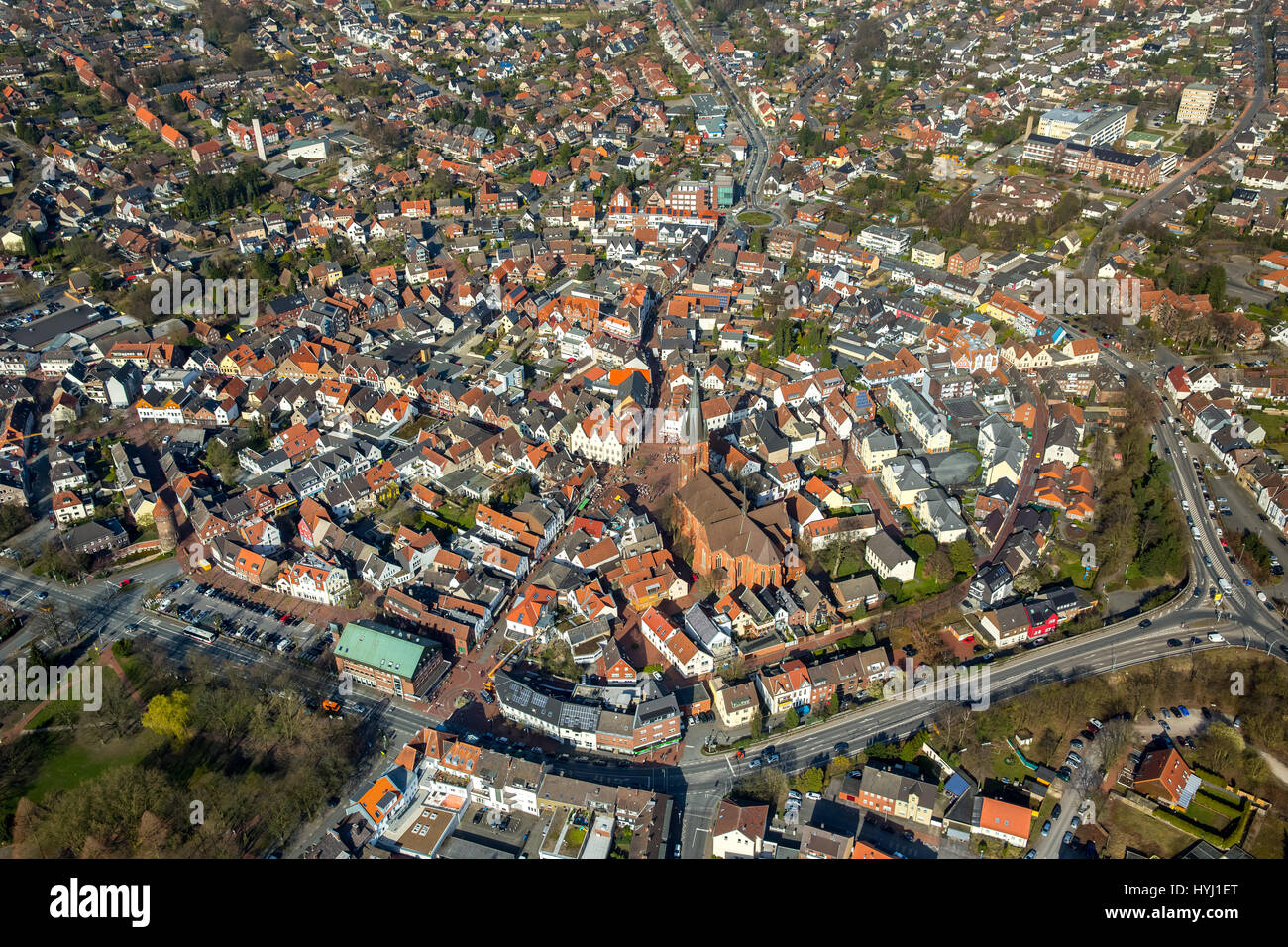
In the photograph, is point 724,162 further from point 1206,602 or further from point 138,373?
point 1206,602

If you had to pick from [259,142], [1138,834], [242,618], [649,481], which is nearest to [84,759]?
[242,618]

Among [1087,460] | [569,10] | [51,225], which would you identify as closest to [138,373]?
[51,225]

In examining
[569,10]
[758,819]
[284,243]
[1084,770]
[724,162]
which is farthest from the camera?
[569,10]

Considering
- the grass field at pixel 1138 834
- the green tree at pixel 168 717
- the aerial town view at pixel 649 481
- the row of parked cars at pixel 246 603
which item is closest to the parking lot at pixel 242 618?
the row of parked cars at pixel 246 603

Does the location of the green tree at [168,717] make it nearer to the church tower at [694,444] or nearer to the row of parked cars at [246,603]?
the row of parked cars at [246,603]

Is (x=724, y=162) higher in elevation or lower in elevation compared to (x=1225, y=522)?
higher

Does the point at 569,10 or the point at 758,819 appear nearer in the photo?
the point at 758,819

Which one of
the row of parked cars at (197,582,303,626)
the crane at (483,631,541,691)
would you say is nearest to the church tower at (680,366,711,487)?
the crane at (483,631,541,691)

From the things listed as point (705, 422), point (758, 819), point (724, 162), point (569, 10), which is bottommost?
point (758, 819)
